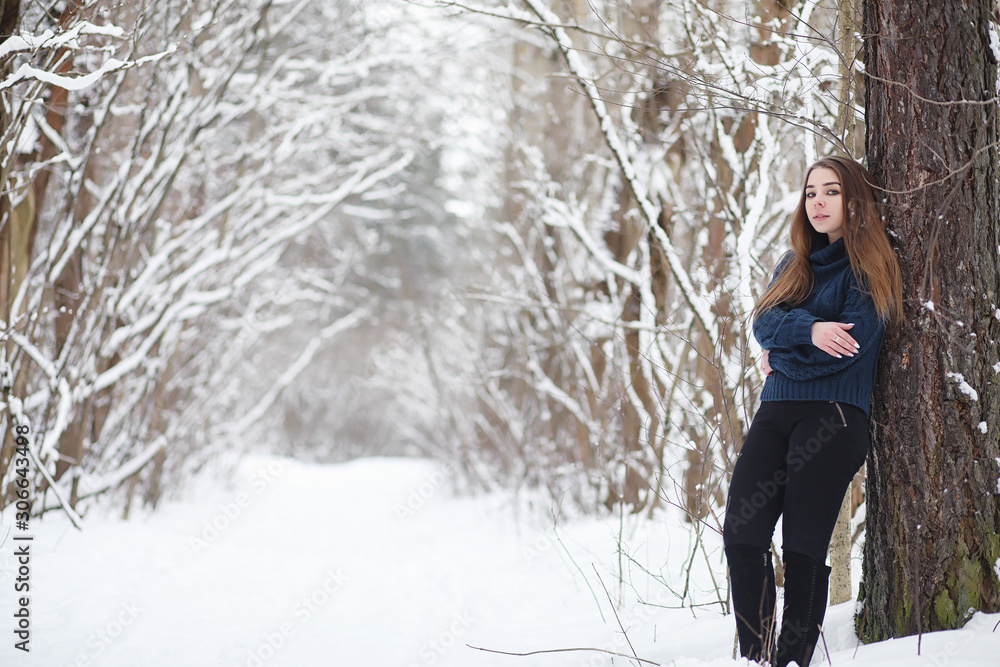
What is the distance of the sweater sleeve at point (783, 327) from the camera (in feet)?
6.38

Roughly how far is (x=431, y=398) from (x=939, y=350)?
A: 402 inches

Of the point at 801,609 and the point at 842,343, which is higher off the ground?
the point at 842,343

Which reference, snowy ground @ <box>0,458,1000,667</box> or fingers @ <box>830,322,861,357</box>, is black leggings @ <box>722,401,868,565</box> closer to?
fingers @ <box>830,322,861,357</box>

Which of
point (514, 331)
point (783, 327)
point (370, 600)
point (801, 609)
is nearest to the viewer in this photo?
point (801, 609)

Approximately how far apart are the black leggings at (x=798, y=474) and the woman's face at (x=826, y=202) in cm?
51

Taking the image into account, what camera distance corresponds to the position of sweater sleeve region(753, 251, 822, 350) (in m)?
1.94

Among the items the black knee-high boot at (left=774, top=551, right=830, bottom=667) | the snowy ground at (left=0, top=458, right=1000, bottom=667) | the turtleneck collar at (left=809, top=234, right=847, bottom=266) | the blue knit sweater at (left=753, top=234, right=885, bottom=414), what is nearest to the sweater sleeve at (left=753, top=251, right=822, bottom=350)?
the blue knit sweater at (left=753, top=234, right=885, bottom=414)

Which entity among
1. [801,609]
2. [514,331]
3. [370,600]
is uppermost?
[514,331]

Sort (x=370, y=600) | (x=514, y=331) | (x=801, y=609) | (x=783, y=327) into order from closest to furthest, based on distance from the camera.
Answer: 1. (x=801, y=609)
2. (x=783, y=327)
3. (x=370, y=600)
4. (x=514, y=331)

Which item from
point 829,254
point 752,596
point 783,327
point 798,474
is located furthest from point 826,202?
point 752,596

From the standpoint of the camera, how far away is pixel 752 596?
192 centimetres

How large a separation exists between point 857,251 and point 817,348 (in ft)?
0.95

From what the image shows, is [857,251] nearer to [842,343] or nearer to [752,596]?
[842,343]

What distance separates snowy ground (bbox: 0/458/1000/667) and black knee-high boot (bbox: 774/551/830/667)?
0.11 metres
